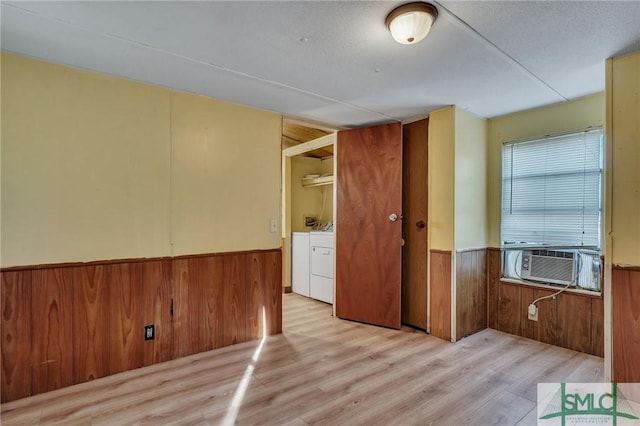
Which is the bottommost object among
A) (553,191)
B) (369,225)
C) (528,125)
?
(369,225)

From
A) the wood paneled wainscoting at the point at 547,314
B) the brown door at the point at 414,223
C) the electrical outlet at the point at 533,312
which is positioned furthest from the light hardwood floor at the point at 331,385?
the brown door at the point at 414,223

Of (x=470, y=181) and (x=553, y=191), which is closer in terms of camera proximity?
(x=553, y=191)

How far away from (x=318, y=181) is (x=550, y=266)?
305 cm

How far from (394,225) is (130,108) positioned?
2.51 meters

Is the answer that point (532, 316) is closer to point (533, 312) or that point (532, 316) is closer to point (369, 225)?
point (533, 312)

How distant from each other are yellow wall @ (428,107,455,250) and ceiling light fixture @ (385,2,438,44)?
5.01 feet

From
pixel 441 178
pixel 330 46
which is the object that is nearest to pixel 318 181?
pixel 441 178

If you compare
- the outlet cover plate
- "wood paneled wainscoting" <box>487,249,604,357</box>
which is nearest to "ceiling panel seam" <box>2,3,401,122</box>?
"wood paneled wainscoting" <box>487,249,604,357</box>

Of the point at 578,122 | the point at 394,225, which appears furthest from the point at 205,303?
the point at 578,122

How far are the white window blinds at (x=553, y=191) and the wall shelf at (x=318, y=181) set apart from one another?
230cm

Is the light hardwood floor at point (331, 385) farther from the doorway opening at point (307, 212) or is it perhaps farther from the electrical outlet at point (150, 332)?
the doorway opening at point (307, 212)

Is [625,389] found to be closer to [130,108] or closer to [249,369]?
Answer: [249,369]

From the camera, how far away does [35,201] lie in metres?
Answer: 2.02

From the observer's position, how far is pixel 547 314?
9.53 feet
